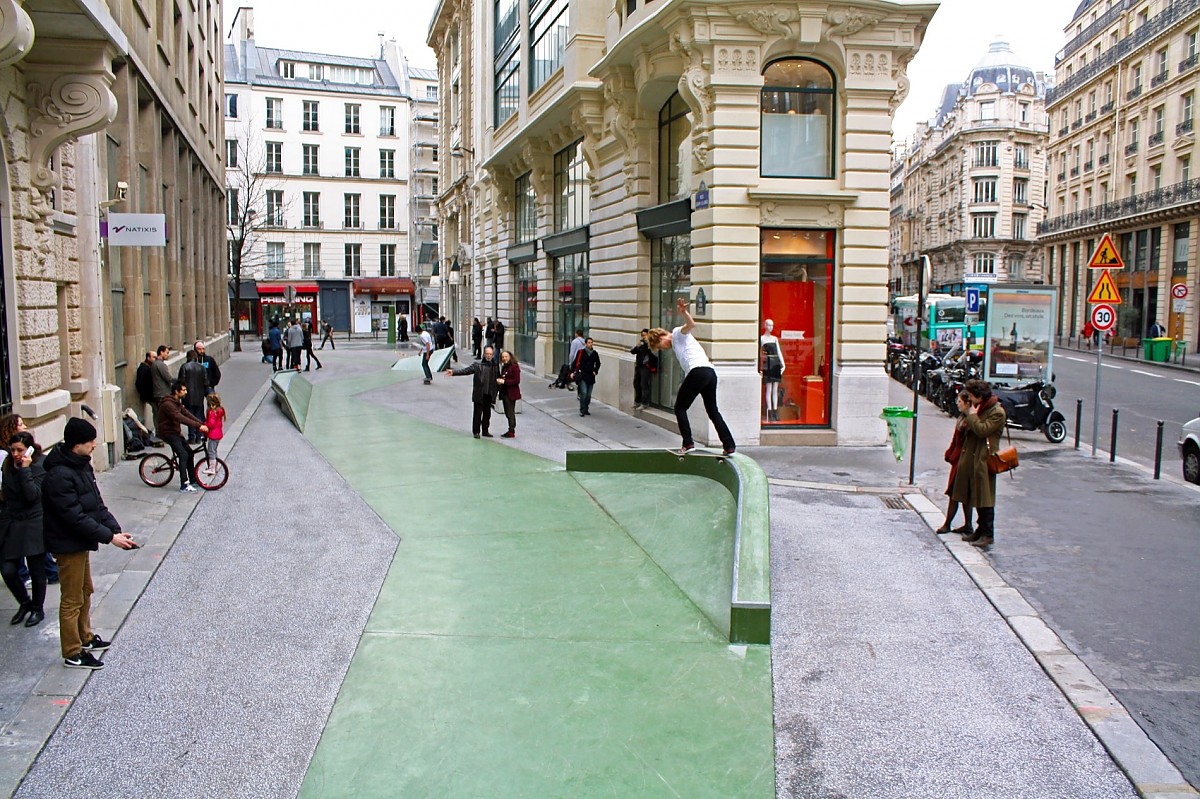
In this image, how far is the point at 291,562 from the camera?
959cm

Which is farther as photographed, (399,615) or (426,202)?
(426,202)

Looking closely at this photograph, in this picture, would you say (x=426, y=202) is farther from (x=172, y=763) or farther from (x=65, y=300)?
(x=172, y=763)

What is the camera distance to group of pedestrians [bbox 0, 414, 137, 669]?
659 centimetres

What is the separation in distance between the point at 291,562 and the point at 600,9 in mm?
17918

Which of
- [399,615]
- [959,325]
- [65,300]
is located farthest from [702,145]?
[959,325]

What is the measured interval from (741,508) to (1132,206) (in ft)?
184

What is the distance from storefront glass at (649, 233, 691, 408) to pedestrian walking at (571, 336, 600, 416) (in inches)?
53.9

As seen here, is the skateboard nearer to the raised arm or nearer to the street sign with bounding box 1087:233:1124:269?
the raised arm

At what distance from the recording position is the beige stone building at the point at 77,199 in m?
10.6

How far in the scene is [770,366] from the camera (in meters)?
17.3

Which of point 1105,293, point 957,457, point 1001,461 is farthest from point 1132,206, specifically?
point 1001,461

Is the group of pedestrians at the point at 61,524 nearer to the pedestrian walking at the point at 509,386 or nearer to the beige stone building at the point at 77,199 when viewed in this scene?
the beige stone building at the point at 77,199

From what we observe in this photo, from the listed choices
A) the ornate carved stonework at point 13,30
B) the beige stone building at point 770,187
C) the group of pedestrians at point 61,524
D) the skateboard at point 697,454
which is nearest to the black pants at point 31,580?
the group of pedestrians at point 61,524

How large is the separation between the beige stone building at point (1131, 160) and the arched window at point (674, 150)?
31663 millimetres
